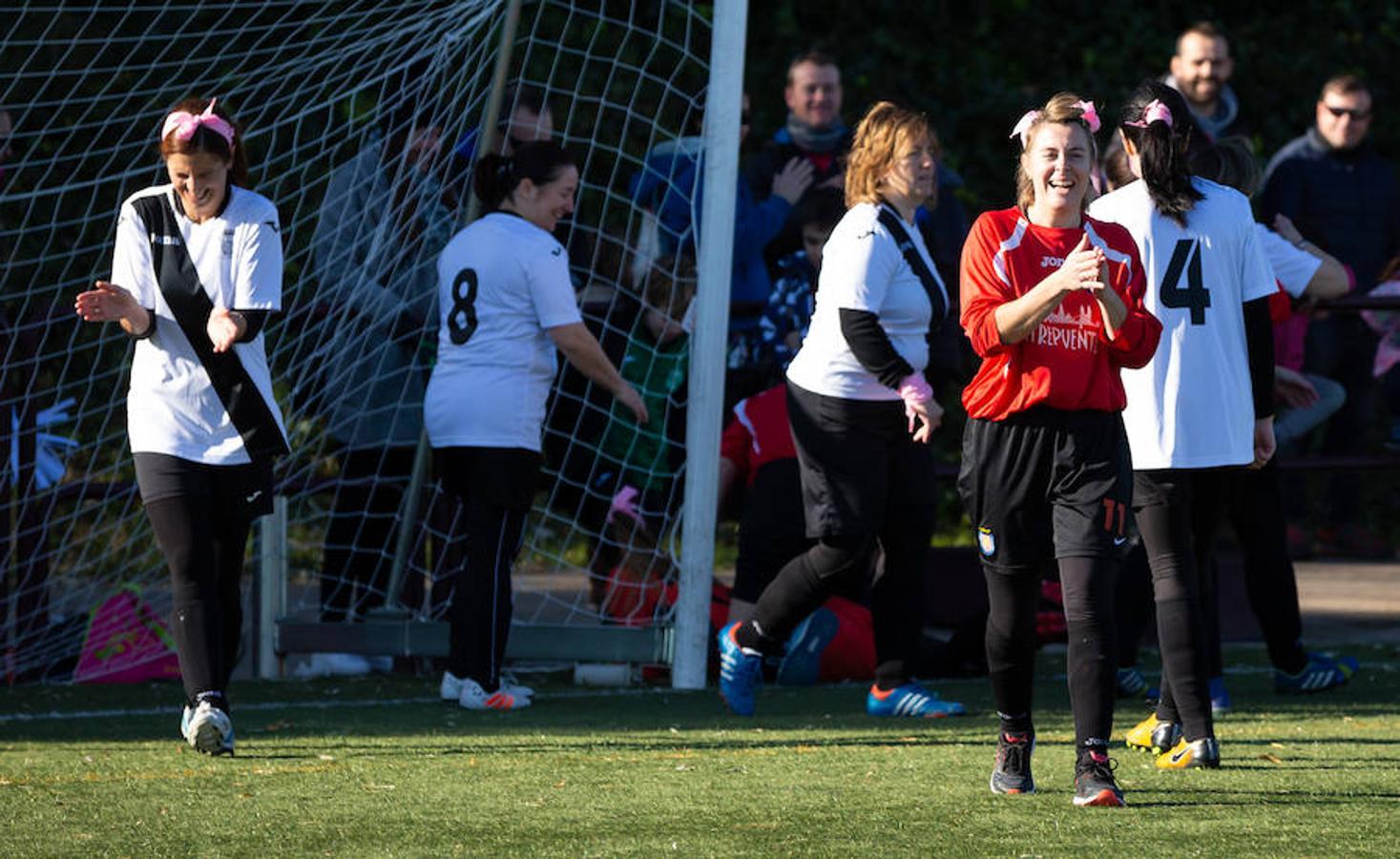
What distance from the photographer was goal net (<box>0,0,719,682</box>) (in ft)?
26.3

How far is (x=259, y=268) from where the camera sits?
243 inches

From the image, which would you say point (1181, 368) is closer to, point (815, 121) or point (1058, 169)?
point (1058, 169)

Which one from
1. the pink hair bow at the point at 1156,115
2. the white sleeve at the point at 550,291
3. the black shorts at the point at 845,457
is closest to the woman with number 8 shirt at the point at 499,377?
the white sleeve at the point at 550,291

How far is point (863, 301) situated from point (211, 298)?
1.86 metres

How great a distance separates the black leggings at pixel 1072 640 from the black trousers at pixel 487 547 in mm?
2311

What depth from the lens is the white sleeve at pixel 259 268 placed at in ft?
20.2

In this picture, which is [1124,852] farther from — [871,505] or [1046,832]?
[871,505]

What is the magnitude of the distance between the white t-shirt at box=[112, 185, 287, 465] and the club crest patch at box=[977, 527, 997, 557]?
201 cm

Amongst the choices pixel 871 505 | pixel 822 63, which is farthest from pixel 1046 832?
pixel 822 63

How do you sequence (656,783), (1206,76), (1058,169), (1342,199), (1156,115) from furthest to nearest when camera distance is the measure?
(1342,199) → (1206,76) → (1156,115) → (656,783) → (1058,169)

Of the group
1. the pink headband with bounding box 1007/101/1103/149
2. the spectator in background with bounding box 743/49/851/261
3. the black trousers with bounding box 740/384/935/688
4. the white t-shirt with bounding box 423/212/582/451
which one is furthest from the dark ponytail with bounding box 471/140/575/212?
the pink headband with bounding box 1007/101/1103/149

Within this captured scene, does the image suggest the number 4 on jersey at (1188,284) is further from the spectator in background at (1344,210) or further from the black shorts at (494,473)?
the spectator in background at (1344,210)

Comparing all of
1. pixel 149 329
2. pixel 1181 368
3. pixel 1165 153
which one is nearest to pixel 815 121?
pixel 1165 153

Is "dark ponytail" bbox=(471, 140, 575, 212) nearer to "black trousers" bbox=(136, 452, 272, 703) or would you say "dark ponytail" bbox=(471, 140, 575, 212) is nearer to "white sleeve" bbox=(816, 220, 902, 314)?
"white sleeve" bbox=(816, 220, 902, 314)
